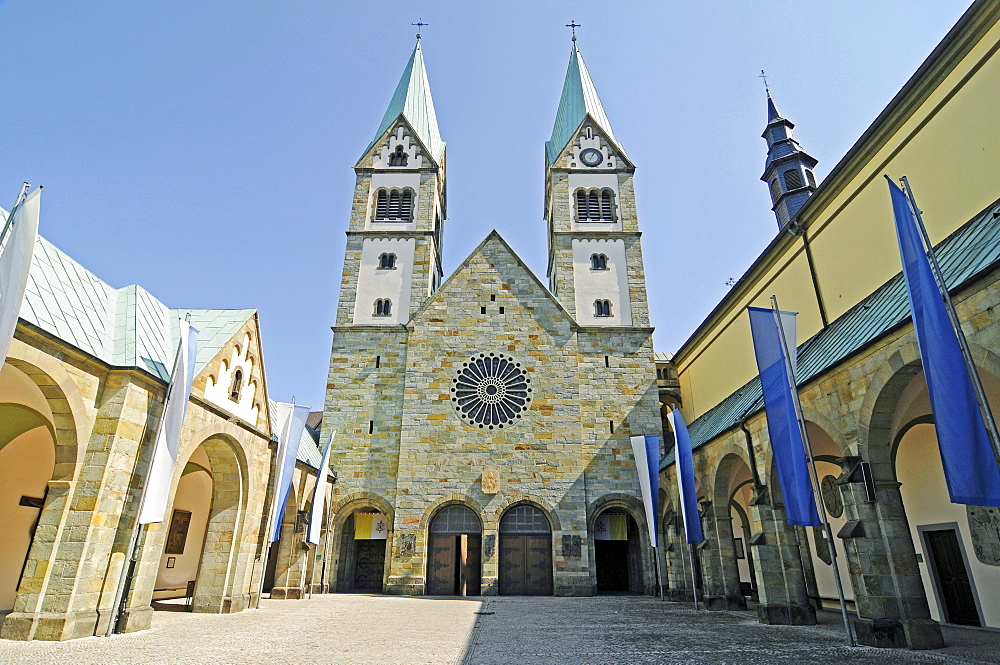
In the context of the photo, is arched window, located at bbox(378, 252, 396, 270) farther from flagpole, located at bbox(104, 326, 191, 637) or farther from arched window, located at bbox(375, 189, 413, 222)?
flagpole, located at bbox(104, 326, 191, 637)

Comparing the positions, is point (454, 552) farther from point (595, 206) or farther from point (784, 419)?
point (595, 206)

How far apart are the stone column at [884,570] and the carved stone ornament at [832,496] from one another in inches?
247

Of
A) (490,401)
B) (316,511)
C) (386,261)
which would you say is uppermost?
(386,261)

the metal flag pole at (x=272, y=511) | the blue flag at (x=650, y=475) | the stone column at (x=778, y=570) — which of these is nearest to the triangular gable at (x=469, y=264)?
the blue flag at (x=650, y=475)

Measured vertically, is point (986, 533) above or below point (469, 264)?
below

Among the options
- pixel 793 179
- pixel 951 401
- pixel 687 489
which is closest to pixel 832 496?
pixel 687 489

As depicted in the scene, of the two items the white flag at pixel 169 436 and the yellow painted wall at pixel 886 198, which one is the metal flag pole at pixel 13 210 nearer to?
the white flag at pixel 169 436

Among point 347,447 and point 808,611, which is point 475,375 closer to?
point 347,447

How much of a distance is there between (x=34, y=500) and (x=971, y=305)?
17.7 meters

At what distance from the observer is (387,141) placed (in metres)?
31.2

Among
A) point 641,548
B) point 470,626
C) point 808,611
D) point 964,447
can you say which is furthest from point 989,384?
point 641,548

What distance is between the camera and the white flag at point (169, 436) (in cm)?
1017

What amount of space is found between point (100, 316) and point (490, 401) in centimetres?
1505

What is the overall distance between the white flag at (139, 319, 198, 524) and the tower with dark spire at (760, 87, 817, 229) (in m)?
24.9
